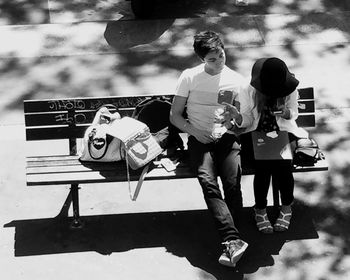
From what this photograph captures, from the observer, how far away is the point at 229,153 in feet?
21.7

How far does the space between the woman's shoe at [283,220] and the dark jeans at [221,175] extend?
0.44 meters

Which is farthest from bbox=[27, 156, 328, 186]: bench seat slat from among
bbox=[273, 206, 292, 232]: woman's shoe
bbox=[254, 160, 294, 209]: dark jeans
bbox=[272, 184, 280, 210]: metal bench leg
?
bbox=[273, 206, 292, 232]: woman's shoe

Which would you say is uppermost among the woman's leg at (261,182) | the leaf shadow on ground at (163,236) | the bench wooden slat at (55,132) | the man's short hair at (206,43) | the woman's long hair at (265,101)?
the man's short hair at (206,43)

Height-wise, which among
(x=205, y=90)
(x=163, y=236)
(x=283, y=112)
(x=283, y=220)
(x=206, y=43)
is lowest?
(x=163, y=236)

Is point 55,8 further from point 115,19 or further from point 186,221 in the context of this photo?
point 186,221

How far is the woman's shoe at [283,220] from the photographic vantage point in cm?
677

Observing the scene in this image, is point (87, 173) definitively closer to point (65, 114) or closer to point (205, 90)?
point (65, 114)

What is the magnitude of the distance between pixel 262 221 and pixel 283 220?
174 millimetres

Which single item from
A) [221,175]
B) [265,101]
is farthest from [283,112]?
[221,175]

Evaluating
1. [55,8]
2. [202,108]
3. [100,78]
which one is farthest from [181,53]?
[202,108]

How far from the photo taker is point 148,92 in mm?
8562

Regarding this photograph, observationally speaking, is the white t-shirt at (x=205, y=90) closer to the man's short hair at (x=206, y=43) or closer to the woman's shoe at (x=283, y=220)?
the man's short hair at (x=206, y=43)

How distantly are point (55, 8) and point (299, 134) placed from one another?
178 inches

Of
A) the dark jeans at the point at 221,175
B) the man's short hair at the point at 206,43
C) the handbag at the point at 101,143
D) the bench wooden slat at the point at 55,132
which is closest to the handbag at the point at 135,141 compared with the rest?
the handbag at the point at 101,143
